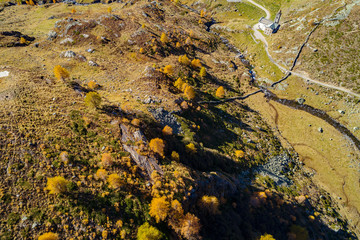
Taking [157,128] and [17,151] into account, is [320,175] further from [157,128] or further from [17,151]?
[17,151]

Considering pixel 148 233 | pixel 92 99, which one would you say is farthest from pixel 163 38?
pixel 148 233

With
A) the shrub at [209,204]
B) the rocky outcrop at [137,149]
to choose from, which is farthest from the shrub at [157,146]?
the shrub at [209,204]

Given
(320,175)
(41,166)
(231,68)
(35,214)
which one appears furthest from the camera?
(231,68)

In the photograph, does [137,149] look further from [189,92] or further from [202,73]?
[202,73]

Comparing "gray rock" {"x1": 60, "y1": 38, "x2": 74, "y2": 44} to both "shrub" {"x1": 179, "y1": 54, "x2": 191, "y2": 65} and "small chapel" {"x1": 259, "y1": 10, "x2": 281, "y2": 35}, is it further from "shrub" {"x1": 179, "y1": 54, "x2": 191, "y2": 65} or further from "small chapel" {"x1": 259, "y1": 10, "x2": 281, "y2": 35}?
"small chapel" {"x1": 259, "y1": 10, "x2": 281, "y2": 35}

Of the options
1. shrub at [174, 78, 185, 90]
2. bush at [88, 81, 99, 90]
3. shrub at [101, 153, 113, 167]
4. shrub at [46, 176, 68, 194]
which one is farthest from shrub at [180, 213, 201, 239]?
bush at [88, 81, 99, 90]

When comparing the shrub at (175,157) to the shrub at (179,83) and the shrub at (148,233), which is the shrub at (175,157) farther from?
the shrub at (179,83)

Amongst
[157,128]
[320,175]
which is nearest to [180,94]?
[157,128]
